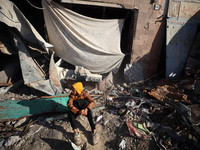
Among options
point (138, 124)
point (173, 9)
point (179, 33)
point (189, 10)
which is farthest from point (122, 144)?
point (189, 10)

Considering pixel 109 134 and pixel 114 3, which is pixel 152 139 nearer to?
pixel 109 134

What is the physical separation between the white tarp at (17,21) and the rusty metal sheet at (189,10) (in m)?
5.08

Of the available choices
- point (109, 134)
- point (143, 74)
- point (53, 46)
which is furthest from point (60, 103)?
point (143, 74)

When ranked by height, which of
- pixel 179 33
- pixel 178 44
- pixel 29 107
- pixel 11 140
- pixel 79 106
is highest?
pixel 179 33

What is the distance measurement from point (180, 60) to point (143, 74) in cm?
166

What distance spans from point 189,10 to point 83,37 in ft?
13.8

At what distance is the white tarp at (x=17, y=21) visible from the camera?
2.76 m

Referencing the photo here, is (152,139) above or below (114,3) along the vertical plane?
below

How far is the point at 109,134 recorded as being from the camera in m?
2.35

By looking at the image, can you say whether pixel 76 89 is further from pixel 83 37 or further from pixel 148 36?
pixel 148 36

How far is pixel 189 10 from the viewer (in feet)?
13.2

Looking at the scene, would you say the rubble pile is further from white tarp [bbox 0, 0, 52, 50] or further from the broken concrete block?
white tarp [bbox 0, 0, 52, 50]

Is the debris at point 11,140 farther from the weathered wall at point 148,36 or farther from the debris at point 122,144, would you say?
the weathered wall at point 148,36

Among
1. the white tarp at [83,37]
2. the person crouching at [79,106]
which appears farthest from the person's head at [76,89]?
the white tarp at [83,37]
